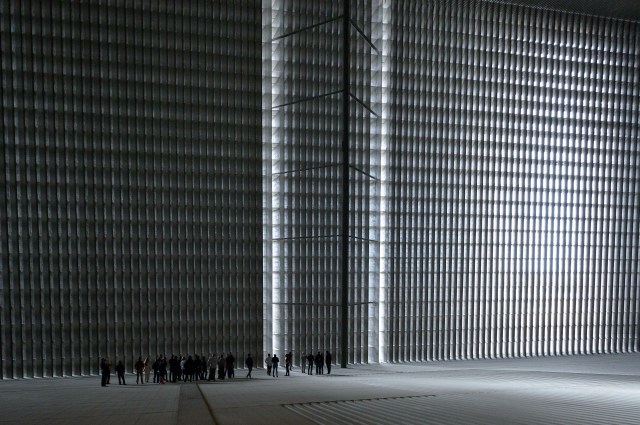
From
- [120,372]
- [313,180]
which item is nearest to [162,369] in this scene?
[120,372]

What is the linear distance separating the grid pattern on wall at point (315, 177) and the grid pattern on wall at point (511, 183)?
1125mm

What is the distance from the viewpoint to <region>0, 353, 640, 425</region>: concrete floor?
30.6 ft

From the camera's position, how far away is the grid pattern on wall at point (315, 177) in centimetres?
2147

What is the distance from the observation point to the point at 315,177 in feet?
71.4

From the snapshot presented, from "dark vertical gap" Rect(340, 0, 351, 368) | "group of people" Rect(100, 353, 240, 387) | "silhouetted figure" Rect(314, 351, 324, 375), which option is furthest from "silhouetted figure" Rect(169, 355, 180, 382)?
"dark vertical gap" Rect(340, 0, 351, 368)

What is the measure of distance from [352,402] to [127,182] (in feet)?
37.4

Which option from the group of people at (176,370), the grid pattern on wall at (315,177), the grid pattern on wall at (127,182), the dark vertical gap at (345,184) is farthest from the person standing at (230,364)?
the dark vertical gap at (345,184)

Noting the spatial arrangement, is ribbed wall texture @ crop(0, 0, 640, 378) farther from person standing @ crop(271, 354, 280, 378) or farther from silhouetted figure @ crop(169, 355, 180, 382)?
silhouetted figure @ crop(169, 355, 180, 382)

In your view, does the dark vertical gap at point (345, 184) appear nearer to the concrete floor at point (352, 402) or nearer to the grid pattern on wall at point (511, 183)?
the grid pattern on wall at point (511, 183)

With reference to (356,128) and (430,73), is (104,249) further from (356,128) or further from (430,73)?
(430,73)

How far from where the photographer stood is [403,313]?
74.6 ft

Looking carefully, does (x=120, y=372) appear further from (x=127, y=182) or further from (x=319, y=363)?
(x=127, y=182)

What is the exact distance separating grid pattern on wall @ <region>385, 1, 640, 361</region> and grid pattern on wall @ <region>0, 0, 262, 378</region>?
5.28 meters

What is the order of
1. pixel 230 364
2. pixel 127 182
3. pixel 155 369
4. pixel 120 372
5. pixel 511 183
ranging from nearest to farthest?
pixel 120 372, pixel 155 369, pixel 230 364, pixel 127 182, pixel 511 183
